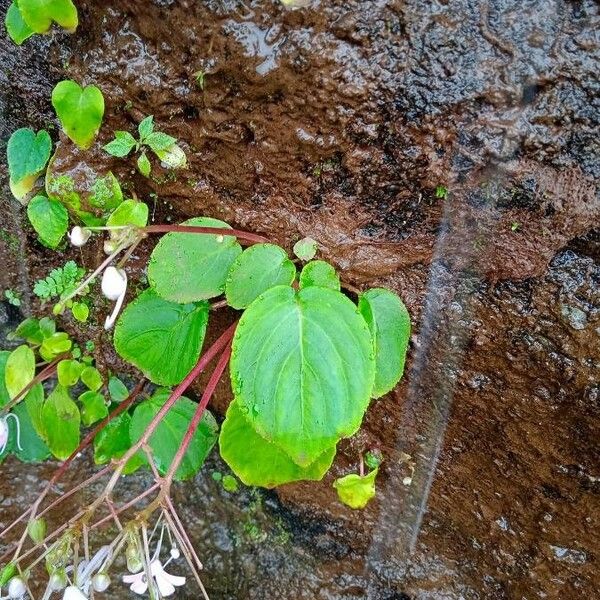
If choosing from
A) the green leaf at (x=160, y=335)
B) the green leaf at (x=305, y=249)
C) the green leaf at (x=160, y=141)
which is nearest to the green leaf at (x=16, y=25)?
the green leaf at (x=160, y=141)

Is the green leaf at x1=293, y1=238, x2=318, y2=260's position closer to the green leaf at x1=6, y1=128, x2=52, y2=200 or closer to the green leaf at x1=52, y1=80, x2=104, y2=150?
the green leaf at x1=52, y1=80, x2=104, y2=150

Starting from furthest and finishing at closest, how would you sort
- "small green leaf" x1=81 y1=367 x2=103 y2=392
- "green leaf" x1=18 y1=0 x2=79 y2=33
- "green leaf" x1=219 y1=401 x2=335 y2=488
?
"small green leaf" x1=81 y1=367 x2=103 y2=392
"green leaf" x1=219 y1=401 x2=335 y2=488
"green leaf" x1=18 y1=0 x2=79 y2=33

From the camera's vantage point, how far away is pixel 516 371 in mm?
1166

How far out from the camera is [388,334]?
114cm

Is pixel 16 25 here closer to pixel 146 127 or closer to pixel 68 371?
pixel 146 127

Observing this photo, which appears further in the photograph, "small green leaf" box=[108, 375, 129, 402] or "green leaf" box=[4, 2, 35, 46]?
Answer: "small green leaf" box=[108, 375, 129, 402]

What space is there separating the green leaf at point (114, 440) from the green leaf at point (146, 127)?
701mm

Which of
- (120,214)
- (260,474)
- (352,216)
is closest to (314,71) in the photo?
(352,216)

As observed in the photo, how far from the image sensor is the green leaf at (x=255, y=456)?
1.17 metres

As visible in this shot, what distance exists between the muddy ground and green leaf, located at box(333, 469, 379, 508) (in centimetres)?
15

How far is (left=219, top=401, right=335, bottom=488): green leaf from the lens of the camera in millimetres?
1175

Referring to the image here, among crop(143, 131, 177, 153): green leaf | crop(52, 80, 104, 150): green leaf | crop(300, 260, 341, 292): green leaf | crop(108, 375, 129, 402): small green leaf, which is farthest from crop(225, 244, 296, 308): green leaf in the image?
crop(108, 375, 129, 402): small green leaf

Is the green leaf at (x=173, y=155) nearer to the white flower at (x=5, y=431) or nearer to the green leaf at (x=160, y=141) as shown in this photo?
the green leaf at (x=160, y=141)

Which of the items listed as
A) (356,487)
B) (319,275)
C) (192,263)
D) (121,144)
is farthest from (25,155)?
(356,487)
